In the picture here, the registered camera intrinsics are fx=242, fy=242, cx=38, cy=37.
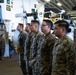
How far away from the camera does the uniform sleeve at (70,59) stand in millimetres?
3508

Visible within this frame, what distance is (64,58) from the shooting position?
11.8ft

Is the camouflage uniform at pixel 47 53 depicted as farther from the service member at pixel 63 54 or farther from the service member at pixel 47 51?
the service member at pixel 63 54

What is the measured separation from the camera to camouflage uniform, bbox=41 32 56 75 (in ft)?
14.3

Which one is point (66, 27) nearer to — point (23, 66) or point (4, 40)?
point (23, 66)

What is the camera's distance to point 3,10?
13984mm

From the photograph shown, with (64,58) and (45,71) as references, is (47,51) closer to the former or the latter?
(45,71)

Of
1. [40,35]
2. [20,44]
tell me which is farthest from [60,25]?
A: [20,44]

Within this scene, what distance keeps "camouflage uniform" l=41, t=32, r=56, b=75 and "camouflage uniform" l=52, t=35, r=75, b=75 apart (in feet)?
2.20

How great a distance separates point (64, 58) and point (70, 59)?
0.11 m

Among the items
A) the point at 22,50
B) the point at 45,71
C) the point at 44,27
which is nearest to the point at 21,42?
the point at 22,50

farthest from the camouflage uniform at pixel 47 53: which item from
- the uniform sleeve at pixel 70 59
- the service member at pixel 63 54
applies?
the uniform sleeve at pixel 70 59

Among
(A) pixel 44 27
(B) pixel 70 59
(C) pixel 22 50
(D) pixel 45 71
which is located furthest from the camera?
(C) pixel 22 50

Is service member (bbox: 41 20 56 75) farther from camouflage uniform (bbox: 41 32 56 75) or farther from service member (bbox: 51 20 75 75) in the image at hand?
service member (bbox: 51 20 75 75)

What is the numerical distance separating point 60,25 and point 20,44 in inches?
119
